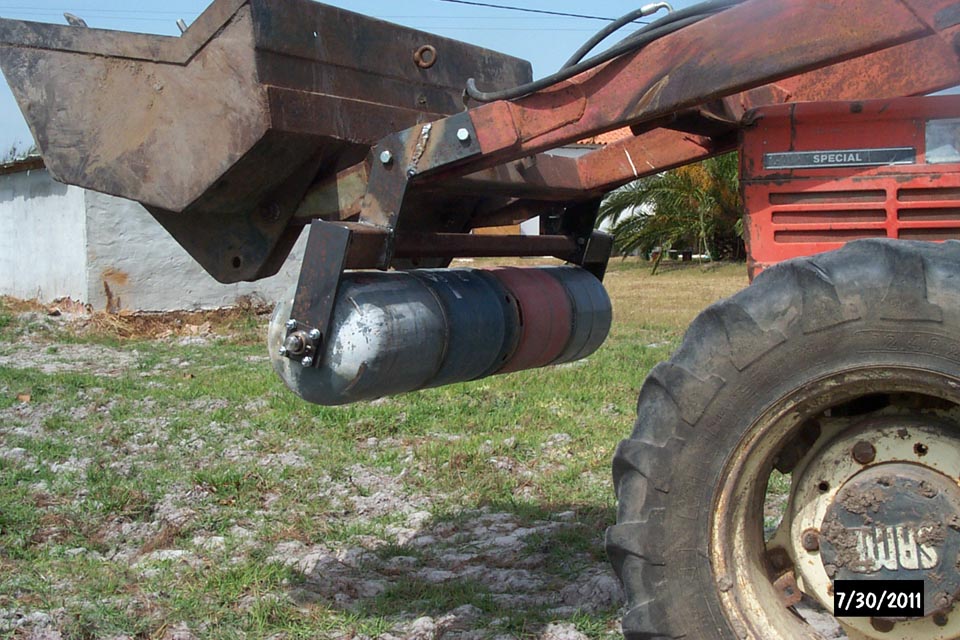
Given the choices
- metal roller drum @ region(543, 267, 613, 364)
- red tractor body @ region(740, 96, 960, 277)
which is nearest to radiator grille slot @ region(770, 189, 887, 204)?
red tractor body @ region(740, 96, 960, 277)

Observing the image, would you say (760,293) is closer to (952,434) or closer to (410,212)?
(952,434)

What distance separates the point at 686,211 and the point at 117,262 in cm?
1388

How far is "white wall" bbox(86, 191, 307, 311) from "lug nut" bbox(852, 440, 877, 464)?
32.1ft

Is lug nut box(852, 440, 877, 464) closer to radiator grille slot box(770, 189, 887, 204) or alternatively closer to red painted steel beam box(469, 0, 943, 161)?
radiator grille slot box(770, 189, 887, 204)

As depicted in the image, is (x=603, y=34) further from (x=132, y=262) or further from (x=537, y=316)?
(x=132, y=262)

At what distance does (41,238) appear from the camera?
13.0 meters

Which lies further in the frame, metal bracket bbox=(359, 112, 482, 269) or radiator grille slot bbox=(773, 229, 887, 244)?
metal bracket bbox=(359, 112, 482, 269)

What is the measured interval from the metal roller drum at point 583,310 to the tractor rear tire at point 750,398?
4.42 ft

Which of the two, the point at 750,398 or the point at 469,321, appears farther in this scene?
A: the point at 469,321

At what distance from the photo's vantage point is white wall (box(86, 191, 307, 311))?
11641 mm

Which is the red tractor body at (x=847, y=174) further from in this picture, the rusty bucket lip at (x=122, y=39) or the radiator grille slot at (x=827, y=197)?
the rusty bucket lip at (x=122, y=39)

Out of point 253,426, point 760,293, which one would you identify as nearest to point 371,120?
point 760,293

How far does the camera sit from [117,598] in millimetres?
3609
